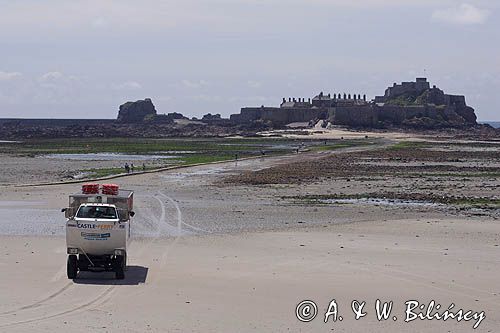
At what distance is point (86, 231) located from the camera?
47.8 feet

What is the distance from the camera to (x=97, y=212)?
15086mm

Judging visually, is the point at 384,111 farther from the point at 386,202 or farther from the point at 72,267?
the point at 72,267

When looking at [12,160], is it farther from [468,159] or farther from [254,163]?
[468,159]

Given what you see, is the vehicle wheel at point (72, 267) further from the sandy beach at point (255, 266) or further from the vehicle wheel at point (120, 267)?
the vehicle wheel at point (120, 267)

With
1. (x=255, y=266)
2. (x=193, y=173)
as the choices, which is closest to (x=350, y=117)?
(x=193, y=173)

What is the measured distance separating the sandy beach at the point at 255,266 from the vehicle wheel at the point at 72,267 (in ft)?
Result: 0.66

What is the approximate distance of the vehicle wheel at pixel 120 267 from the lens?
580 inches

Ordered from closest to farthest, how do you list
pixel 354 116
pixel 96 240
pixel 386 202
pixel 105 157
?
pixel 96 240 < pixel 386 202 < pixel 105 157 < pixel 354 116

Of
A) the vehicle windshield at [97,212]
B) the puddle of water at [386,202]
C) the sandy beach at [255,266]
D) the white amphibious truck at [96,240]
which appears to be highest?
the vehicle windshield at [97,212]

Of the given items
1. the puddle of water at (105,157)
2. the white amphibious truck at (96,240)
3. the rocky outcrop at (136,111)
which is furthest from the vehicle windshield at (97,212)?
the rocky outcrop at (136,111)

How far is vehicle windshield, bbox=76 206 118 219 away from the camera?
49.2 feet

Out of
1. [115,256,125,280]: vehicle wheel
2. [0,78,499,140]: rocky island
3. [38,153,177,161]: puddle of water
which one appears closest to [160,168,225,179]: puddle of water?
[38,153,177,161]: puddle of water

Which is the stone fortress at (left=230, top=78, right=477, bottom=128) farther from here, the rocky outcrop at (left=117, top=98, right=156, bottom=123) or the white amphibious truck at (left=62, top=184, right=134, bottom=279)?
the white amphibious truck at (left=62, top=184, right=134, bottom=279)

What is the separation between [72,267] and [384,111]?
130m
